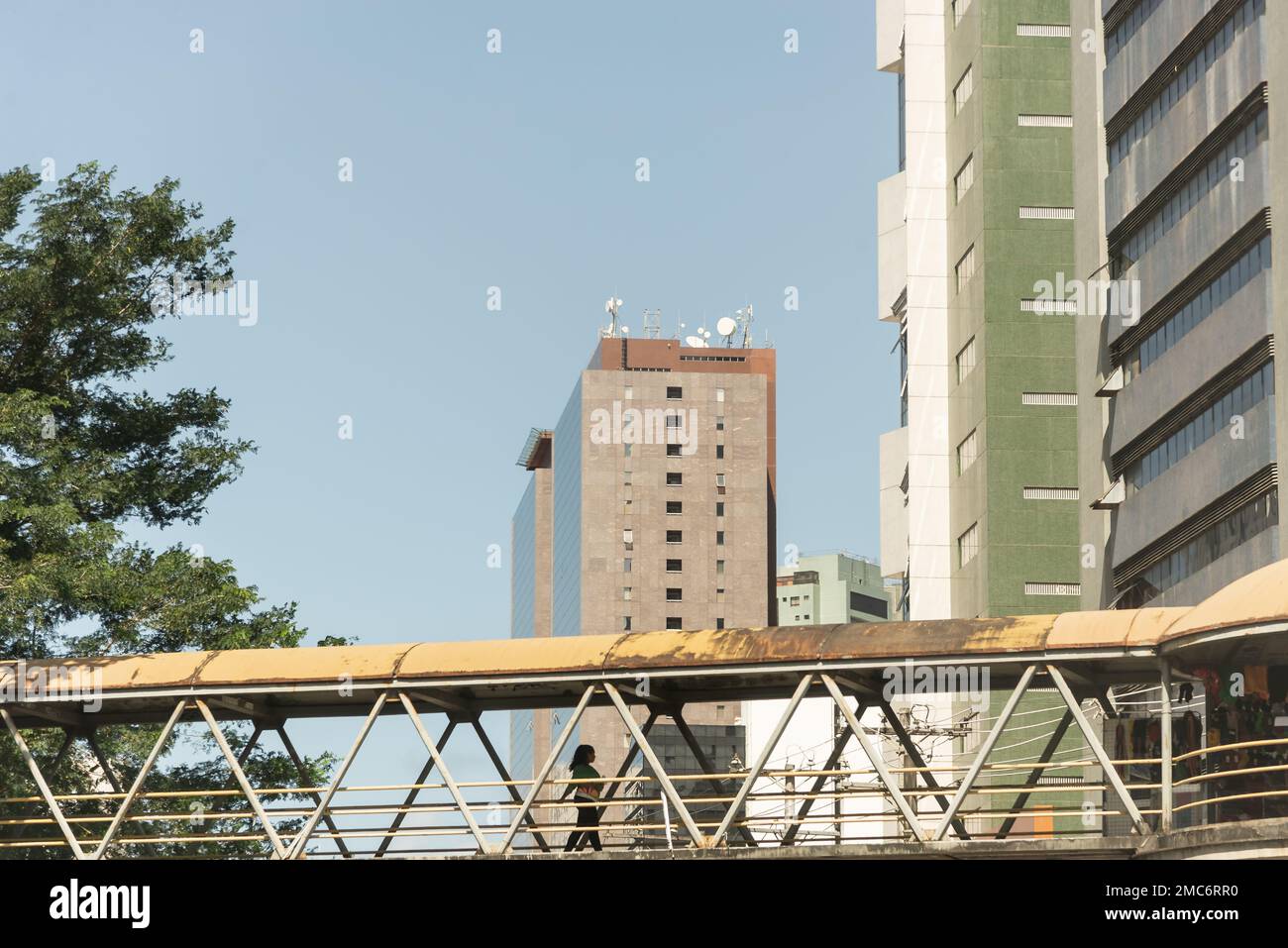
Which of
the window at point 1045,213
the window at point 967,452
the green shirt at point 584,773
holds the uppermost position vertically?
the window at point 1045,213

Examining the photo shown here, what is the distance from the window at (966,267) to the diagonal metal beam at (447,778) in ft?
171

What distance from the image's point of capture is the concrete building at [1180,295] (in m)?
46.8

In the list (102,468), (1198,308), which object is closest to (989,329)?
(1198,308)

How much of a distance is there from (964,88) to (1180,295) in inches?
1035

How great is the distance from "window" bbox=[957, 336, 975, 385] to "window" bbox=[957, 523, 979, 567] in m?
5.87

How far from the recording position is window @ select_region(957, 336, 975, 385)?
7450 centimetres

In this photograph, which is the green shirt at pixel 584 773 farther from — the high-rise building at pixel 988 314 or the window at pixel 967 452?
the window at pixel 967 452

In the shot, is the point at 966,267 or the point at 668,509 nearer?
the point at 966,267

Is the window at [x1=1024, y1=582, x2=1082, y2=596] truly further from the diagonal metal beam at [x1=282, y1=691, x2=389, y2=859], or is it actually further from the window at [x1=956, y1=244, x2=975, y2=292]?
the diagonal metal beam at [x1=282, y1=691, x2=389, y2=859]

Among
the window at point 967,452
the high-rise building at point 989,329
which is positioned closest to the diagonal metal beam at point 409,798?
the high-rise building at point 989,329

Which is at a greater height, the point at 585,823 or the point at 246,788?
the point at 246,788

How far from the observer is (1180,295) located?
5250 centimetres

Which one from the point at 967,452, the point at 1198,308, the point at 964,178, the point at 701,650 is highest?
the point at 964,178

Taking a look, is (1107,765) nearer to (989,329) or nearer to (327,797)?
(327,797)
